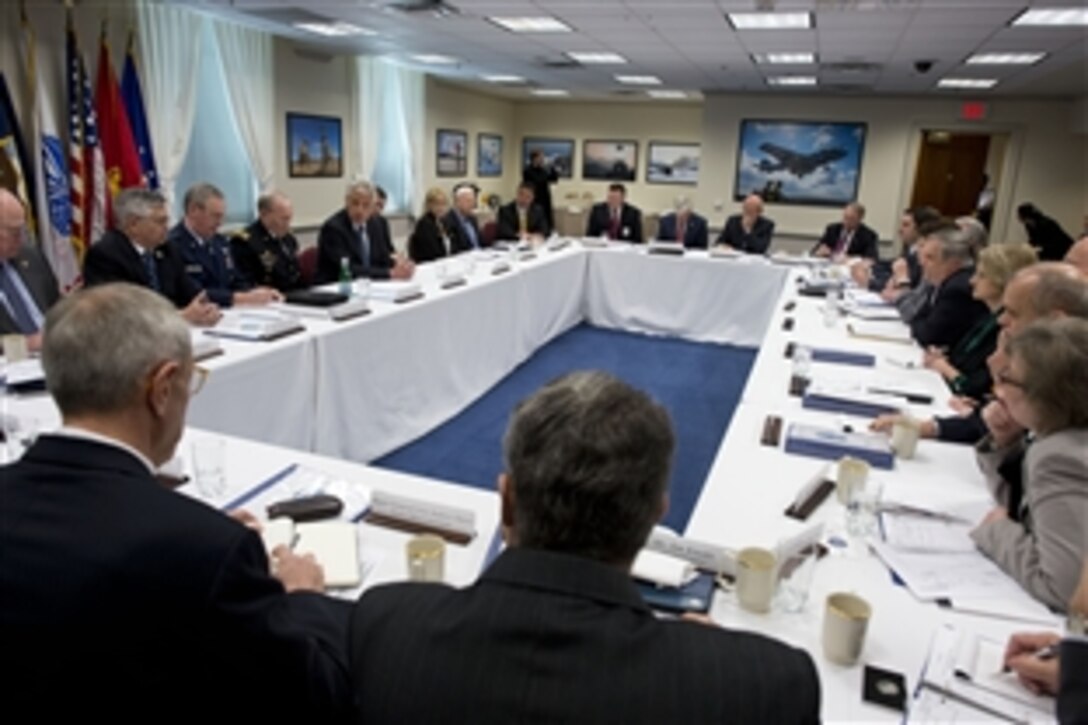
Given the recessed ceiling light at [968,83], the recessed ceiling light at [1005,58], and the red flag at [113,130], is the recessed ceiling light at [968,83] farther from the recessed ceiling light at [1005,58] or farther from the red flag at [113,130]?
the red flag at [113,130]

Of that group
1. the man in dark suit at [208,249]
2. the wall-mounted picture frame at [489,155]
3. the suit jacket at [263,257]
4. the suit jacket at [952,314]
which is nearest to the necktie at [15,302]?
the man in dark suit at [208,249]

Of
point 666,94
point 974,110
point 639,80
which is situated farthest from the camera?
point 666,94

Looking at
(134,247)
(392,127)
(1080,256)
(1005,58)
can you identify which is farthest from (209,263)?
(1005,58)

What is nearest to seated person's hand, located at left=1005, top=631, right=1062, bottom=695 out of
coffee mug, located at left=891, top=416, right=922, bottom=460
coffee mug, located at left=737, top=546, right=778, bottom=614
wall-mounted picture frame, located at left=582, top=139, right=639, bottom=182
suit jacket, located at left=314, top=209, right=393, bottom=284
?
coffee mug, located at left=737, top=546, right=778, bottom=614

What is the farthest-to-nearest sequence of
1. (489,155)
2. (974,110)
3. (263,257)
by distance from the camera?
1. (489,155)
2. (974,110)
3. (263,257)

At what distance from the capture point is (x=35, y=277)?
9.36 feet

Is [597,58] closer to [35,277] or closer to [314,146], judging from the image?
[314,146]

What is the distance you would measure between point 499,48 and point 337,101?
7.35ft

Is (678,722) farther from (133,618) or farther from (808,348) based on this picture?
(808,348)

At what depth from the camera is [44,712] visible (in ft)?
2.59

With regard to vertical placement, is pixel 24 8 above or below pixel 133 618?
above

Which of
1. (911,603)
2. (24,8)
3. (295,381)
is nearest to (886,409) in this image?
(911,603)

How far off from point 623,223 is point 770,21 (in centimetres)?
254

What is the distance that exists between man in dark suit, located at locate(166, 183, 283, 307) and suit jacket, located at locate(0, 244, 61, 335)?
19.5 inches
